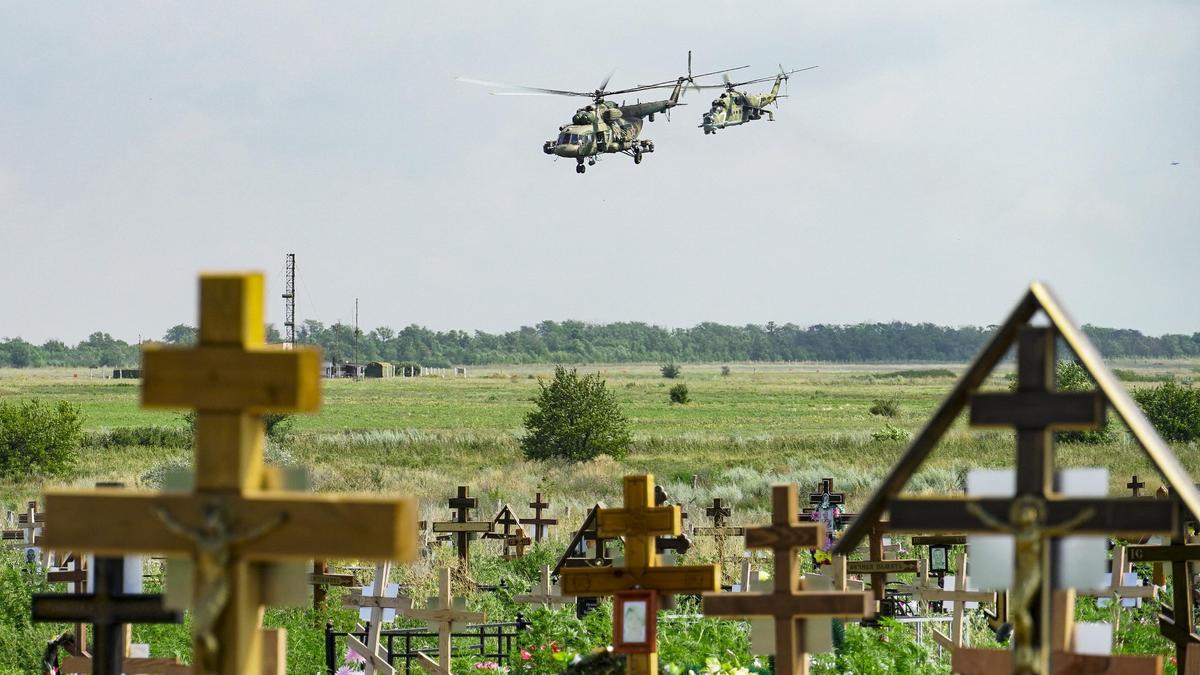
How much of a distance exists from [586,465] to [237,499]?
3972 cm

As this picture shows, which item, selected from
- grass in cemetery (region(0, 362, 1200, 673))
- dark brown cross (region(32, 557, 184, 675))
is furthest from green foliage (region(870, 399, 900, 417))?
dark brown cross (region(32, 557, 184, 675))

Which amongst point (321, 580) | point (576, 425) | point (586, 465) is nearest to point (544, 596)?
point (321, 580)

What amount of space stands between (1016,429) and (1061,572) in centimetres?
39

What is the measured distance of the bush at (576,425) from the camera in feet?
144

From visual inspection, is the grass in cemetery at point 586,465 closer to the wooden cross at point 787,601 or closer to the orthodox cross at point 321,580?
the orthodox cross at point 321,580

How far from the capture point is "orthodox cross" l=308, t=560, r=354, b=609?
14.1m

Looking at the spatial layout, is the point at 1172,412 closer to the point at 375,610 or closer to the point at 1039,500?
the point at 375,610

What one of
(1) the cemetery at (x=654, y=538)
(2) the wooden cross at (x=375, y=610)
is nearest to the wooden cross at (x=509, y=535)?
(2) the wooden cross at (x=375, y=610)

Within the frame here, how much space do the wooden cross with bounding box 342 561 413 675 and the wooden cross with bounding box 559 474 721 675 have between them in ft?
15.8

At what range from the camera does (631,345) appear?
180750mm

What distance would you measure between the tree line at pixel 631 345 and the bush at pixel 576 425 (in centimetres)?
11343

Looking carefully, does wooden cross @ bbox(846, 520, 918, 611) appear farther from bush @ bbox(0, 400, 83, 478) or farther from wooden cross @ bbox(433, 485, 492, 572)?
bush @ bbox(0, 400, 83, 478)

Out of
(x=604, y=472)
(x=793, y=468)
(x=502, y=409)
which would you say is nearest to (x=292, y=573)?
(x=604, y=472)

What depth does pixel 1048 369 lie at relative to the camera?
4008mm
